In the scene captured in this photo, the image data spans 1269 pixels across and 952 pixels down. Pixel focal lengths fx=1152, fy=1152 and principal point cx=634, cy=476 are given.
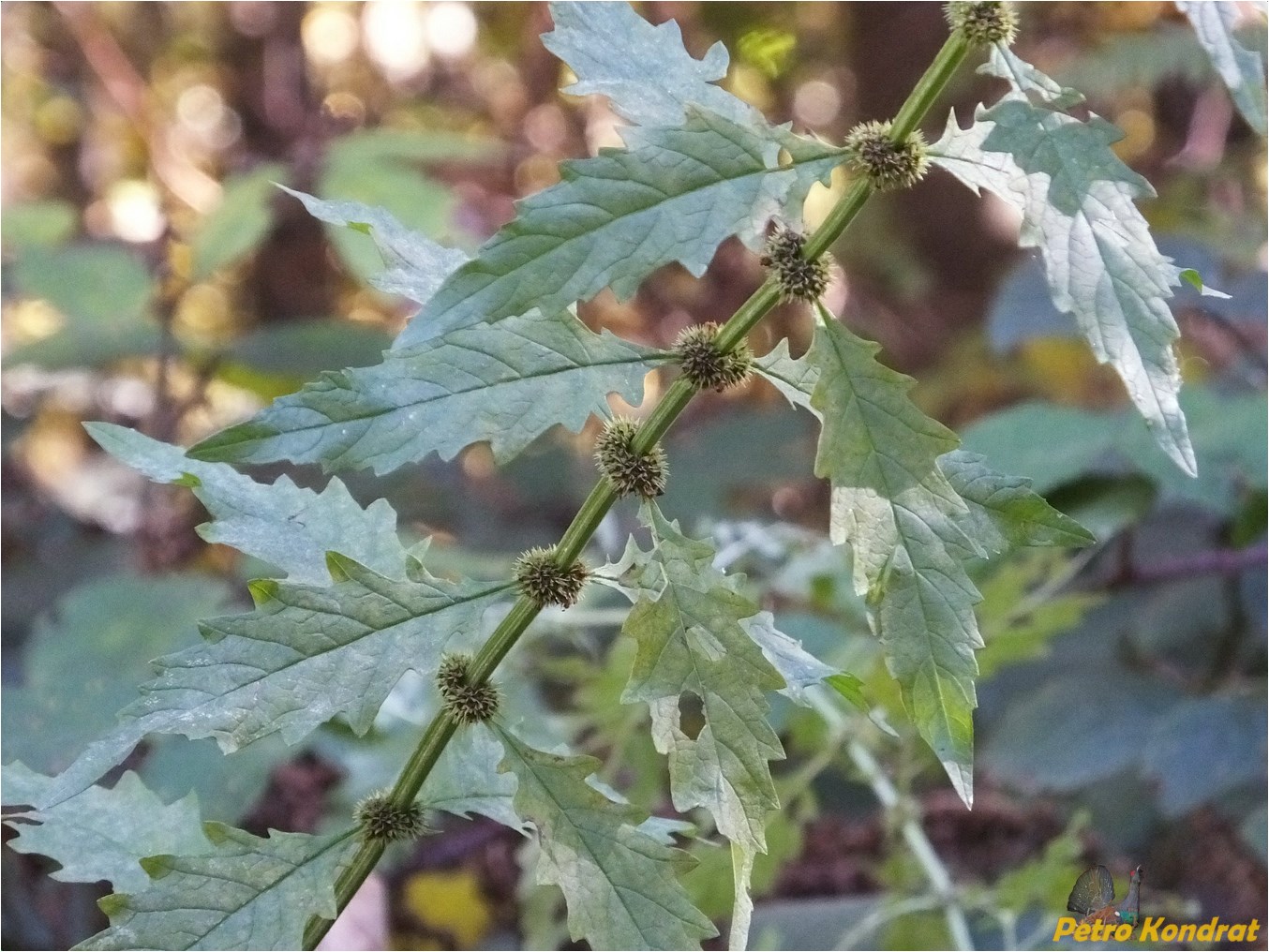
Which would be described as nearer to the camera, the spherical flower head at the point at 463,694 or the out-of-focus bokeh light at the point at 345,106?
the spherical flower head at the point at 463,694

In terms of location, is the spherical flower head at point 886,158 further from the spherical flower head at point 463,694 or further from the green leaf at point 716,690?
the spherical flower head at point 463,694

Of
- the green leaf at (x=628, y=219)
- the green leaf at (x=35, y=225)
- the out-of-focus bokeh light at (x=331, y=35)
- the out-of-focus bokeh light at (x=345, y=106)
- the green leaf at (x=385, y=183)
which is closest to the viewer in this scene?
the green leaf at (x=628, y=219)

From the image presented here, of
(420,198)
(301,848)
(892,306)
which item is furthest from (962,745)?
(892,306)

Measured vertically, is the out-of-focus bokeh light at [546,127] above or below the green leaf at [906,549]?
above

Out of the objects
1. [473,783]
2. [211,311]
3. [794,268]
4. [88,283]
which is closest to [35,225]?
[88,283]

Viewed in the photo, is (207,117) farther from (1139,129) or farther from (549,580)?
(549,580)

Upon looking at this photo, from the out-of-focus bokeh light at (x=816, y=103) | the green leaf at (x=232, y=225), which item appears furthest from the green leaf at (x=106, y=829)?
the out-of-focus bokeh light at (x=816, y=103)

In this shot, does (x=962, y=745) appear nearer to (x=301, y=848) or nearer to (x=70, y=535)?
(x=301, y=848)

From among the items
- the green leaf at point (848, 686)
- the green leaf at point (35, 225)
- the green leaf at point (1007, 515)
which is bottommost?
the green leaf at point (848, 686)
